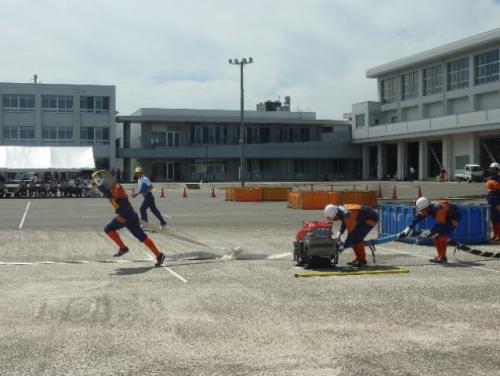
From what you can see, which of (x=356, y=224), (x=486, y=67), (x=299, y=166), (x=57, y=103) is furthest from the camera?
(x=299, y=166)

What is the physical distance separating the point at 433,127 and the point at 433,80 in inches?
398

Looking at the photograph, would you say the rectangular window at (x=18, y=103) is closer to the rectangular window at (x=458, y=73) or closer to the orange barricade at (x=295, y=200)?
the rectangular window at (x=458, y=73)

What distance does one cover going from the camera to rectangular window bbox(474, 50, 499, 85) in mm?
69312

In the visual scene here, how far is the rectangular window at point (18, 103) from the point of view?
75.3 meters

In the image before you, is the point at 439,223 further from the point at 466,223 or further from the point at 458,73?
the point at 458,73

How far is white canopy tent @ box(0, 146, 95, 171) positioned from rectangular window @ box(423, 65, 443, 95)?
A: 49.4 m

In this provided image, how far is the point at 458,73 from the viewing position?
75812 mm

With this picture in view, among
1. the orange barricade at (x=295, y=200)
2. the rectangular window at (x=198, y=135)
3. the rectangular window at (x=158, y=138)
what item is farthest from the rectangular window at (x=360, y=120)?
the orange barricade at (x=295, y=200)

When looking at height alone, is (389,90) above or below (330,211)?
above

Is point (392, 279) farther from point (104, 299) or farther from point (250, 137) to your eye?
point (250, 137)

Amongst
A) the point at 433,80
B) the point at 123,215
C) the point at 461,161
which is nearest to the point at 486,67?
the point at 433,80

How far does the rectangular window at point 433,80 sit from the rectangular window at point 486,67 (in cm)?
654

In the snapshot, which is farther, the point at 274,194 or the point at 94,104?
the point at 94,104

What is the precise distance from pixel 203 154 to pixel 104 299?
74.1m
